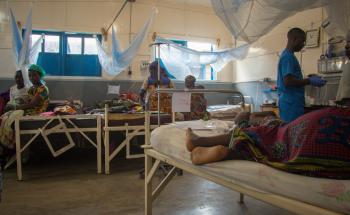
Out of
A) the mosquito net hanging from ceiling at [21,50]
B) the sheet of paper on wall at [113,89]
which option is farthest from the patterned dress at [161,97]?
the mosquito net hanging from ceiling at [21,50]

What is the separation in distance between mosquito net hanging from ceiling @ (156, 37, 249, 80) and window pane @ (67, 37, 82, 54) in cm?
172

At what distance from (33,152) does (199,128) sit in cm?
347

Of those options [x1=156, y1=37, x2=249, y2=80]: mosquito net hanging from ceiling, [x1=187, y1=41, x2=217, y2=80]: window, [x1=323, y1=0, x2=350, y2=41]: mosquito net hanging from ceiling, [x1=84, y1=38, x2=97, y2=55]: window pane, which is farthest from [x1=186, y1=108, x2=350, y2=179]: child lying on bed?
[x1=187, y1=41, x2=217, y2=80]: window

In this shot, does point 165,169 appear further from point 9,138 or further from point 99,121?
point 9,138

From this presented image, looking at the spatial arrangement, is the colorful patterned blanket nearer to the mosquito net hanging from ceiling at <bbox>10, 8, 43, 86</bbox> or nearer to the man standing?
the man standing

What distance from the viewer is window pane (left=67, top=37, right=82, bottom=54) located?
18.1 feet

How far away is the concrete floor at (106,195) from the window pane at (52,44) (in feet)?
7.53

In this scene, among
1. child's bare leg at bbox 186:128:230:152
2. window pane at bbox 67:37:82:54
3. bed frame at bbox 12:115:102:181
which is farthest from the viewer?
window pane at bbox 67:37:82:54

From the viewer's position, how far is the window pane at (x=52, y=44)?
5.41 metres

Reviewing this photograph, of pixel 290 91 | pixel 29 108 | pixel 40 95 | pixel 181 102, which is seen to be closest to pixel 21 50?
pixel 40 95

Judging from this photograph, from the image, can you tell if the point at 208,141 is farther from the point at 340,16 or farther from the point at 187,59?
the point at 187,59

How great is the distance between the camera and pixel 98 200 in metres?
2.79

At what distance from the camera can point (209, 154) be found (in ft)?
4.85

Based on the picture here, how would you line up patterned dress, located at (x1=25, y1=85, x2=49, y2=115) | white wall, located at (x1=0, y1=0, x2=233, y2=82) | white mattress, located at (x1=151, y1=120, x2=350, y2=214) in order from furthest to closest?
1. white wall, located at (x1=0, y1=0, x2=233, y2=82)
2. patterned dress, located at (x1=25, y1=85, x2=49, y2=115)
3. white mattress, located at (x1=151, y1=120, x2=350, y2=214)
